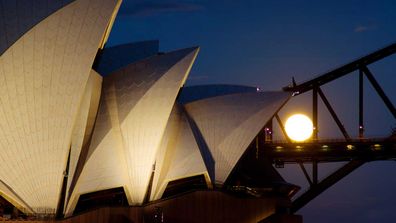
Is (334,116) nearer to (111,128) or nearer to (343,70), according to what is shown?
(343,70)

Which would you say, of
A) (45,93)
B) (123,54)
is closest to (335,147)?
(123,54)

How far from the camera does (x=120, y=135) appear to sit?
43531mm

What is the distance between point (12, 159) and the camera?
38.5 metres

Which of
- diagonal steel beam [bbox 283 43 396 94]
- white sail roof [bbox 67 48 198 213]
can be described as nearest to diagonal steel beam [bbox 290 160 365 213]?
diagonal steel beam [bbox 283 43 396 94]

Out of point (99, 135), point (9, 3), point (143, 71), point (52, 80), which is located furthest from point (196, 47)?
point (9, 3)

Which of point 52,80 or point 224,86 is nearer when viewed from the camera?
point 52,80

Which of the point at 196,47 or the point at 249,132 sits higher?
the point at 196,47

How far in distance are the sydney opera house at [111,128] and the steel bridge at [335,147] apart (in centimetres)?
382

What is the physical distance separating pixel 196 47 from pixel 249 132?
897cm

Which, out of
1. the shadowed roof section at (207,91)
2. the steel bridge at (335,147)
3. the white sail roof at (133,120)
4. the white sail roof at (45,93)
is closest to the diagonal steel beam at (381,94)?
the steel bridge at (335,147)

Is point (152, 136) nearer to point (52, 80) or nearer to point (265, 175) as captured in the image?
point (52, 80)

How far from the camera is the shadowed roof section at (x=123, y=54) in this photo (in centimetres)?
4728

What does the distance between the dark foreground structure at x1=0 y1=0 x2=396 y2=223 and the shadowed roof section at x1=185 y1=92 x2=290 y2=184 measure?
65 millimetres

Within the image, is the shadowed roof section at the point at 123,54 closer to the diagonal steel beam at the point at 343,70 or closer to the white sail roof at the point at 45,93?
the white sail roof at the point at 45,93
